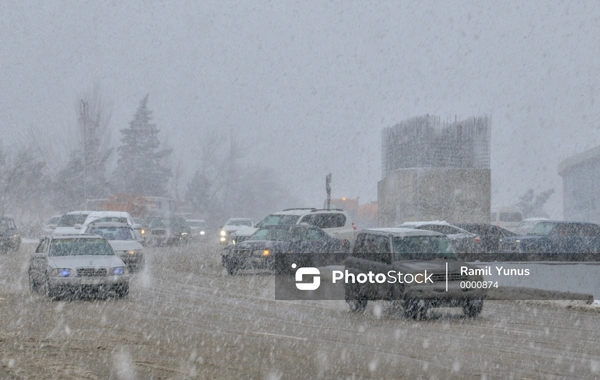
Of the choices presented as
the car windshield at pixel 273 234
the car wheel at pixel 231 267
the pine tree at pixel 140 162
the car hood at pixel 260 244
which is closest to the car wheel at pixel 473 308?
the car hood at pixel 260 244

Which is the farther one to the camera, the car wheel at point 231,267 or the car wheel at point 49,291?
the car wheel at point 231,267

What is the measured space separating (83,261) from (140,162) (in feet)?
245

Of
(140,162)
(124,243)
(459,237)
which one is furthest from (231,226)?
(140,162)

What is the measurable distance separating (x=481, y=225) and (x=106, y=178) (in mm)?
60667

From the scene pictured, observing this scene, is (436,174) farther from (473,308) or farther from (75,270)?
(473,308)

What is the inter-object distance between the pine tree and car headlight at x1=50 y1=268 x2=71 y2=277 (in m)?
73.7

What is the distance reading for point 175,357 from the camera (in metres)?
10.2

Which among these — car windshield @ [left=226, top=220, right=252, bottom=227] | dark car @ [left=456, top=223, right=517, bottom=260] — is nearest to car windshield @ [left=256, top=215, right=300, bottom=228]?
dark car @ [left=456, top=223, right=517, bottom=260]

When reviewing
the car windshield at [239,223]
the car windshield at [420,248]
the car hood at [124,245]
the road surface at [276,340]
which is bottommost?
the road surface at [276,340]

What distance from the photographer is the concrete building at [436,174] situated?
39500 mm

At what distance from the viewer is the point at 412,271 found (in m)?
14.2

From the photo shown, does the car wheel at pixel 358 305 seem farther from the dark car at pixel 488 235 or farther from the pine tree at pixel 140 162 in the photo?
the pine tree at pixel 140 162

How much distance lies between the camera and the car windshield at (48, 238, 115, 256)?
18.9 meters

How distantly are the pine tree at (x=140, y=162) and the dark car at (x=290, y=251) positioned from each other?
66475mm
